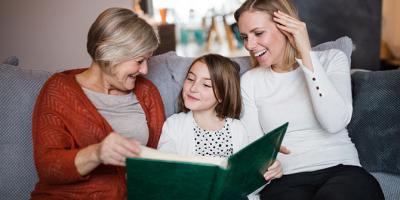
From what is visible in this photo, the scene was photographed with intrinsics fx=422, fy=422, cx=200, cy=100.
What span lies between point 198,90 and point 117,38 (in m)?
0.40

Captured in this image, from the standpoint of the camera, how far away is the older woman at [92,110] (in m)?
1.23

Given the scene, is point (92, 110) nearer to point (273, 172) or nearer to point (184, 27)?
point (273, 172)

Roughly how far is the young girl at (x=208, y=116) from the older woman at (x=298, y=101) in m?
0.07

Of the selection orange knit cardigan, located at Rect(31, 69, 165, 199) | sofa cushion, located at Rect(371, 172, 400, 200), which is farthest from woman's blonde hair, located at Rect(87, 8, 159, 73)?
sofa cushion, located at Rect(371, 172, 400, 200)

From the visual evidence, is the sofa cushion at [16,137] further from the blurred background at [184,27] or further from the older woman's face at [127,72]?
the blurred background at [184,27]

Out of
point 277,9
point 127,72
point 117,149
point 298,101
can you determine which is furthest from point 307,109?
point 117,149

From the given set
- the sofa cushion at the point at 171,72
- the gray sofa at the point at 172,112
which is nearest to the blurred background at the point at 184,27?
the gray sofa at the point at 172,112

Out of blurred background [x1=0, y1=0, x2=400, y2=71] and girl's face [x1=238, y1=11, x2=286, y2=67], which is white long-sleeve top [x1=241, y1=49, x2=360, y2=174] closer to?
girl's face [x1=238, y1=11, x2=286, y2=67]

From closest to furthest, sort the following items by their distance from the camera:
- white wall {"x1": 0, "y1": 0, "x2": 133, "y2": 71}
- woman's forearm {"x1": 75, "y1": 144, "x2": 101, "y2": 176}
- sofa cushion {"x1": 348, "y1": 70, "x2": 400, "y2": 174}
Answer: woman's forearm {"x1": 75, "y1": 144, "x2": 101, "y2": 176}
sofa cushion {"x1": 348, "y1": 70, "x2": 400, "y2": 174}
white wall {"x1": 0, "y1": 0, "x2": 133, "y2": 71}

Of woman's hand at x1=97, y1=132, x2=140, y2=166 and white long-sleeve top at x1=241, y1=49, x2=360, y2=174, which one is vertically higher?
woman's hand at x1=97, y1=132, x2=140, y2=166

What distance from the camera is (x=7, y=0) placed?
10.8 ft

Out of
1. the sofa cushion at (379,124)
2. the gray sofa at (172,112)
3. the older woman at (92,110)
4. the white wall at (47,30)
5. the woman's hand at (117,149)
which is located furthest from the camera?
the white wall at (47,30)

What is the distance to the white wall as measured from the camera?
3357 millimetres

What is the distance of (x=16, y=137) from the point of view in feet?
4.87
